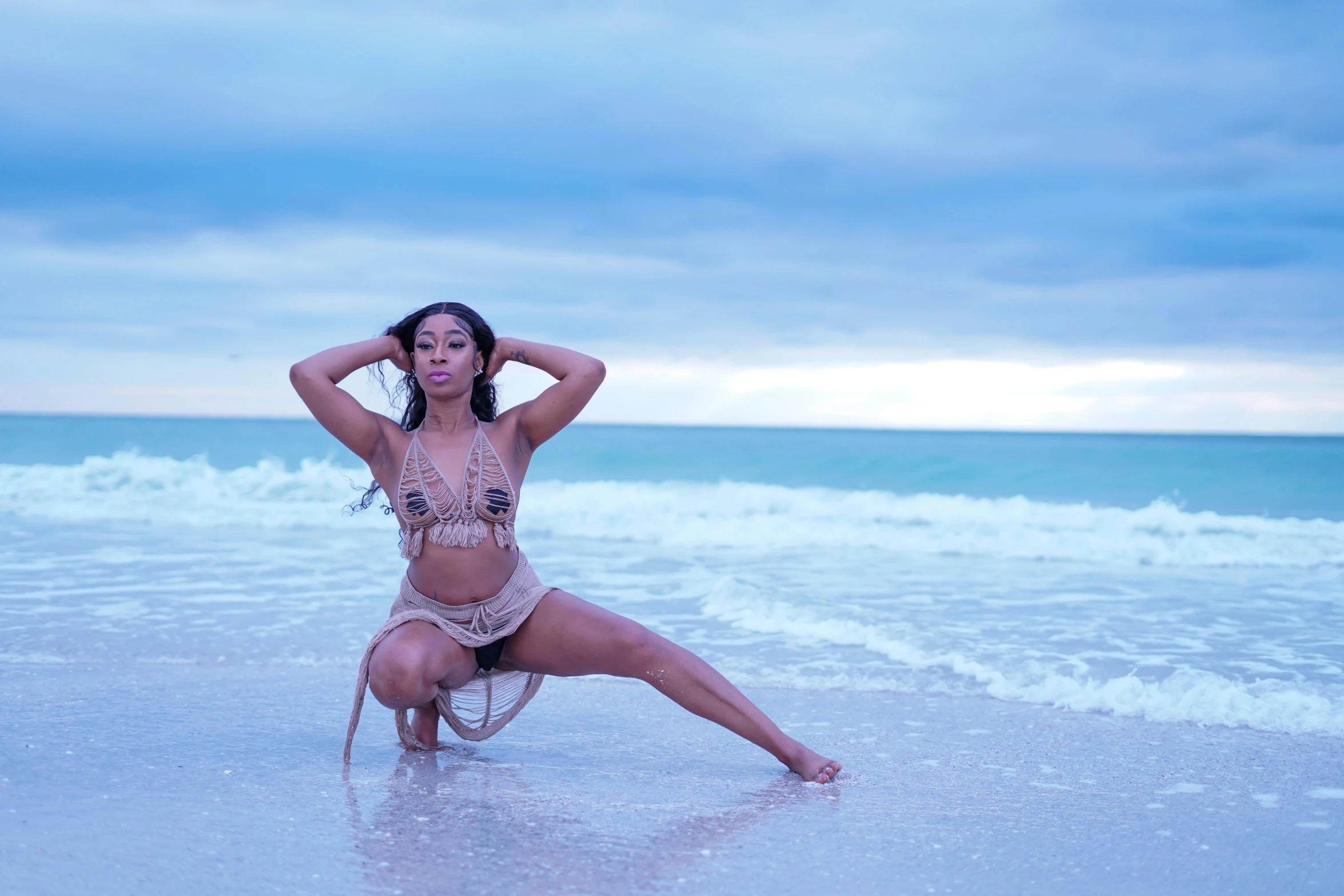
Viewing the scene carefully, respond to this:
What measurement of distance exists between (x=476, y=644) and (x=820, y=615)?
3.76 m

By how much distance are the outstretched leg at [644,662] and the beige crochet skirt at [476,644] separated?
0.09 metres

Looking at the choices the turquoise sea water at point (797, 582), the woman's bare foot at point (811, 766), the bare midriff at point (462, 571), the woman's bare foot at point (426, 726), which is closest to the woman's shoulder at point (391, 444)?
the bare midriff at point (462, 571)

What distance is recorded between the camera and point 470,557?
13.2 ft

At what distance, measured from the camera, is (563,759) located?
436 centimetres

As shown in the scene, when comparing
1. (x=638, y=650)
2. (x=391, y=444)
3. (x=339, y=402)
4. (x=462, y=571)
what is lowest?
(x=638, y=650)

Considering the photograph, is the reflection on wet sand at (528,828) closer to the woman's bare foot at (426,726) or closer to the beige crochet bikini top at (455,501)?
the woman's bare foot at (426,726)

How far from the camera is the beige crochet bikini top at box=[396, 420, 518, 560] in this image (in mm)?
4000

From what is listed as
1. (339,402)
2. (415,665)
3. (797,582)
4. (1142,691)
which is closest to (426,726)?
(415,665)

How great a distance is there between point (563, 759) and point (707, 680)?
745mm

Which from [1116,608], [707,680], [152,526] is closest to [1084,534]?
[1116,608]

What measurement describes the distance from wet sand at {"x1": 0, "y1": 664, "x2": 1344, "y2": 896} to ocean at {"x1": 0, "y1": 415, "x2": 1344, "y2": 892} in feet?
0.11

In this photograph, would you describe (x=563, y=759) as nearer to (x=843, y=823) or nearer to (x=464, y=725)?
(x=464, y=725)

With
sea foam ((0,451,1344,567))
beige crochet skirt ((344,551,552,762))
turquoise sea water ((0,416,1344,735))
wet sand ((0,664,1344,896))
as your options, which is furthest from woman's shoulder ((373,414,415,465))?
sea foam ((0,451,1344,567))

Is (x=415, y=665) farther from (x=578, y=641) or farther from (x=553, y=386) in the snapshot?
(x=553, y=386)
